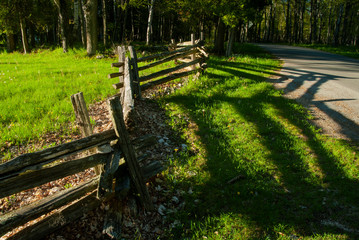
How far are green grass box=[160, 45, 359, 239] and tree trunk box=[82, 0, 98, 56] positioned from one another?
882cm

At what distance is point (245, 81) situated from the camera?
9500 mm


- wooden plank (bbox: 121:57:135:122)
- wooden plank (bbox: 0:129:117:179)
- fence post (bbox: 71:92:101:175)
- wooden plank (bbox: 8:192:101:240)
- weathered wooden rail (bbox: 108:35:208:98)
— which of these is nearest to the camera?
wooden plank (bbox: 0:129:117:179)

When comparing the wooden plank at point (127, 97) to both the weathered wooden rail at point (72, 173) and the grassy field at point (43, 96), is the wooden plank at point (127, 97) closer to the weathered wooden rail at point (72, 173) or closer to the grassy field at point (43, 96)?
the grassy field at point (43, 96)

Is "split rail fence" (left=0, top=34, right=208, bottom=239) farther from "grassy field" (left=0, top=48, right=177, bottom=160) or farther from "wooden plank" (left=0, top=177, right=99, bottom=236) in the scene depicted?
"grassy field" (left=0, top=48, right=177, bottom=160)

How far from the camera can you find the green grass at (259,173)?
3.54 meters

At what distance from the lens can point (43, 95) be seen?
736 cm

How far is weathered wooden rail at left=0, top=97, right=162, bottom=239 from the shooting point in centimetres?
262

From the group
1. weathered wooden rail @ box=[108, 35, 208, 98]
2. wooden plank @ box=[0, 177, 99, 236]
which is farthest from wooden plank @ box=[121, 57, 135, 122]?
wooden plank @ box=[0, 177, 99, 236]

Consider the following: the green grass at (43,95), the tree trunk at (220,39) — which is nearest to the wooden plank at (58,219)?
the green grass at (43,95)

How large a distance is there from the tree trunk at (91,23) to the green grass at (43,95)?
2826 mm

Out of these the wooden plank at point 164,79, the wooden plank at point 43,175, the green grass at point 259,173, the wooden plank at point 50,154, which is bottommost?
the green grass at point 259,173

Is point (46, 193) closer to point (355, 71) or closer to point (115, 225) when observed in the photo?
point (115, 225)

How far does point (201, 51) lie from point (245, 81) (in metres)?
2.23

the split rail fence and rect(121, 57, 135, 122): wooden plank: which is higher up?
rect(121, 57, 135, 122): wooden plank
